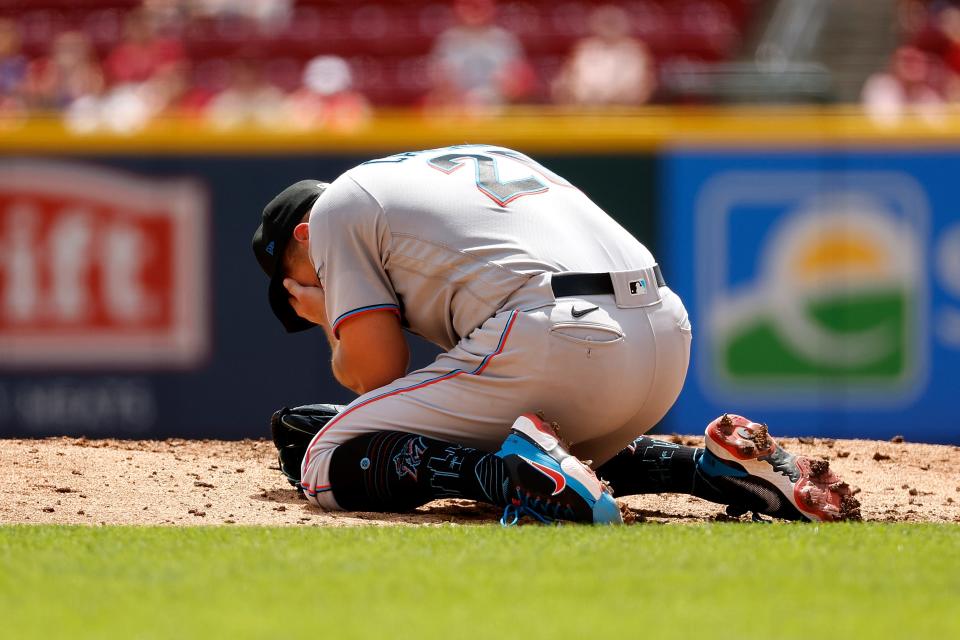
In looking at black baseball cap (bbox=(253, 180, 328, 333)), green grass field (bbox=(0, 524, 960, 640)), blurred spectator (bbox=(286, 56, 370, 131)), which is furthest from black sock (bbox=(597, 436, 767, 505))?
blurred spectator (bbox=(286, 56, 370, 131))

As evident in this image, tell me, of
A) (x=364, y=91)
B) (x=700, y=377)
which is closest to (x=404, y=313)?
(x=700, y=377)

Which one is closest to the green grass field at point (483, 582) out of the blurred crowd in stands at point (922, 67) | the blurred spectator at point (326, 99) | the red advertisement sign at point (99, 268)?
the red advertisement sign at point (99, 268)

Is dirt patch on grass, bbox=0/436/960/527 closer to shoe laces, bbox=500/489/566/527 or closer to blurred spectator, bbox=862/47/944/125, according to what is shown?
shoe laces, bbox=500/489/566/527

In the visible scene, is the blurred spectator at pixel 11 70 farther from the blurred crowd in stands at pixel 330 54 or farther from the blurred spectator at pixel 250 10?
the blurred spectator at pixel 250 10

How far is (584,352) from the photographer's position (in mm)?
4031

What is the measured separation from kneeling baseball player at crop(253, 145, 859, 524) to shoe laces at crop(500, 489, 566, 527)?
11 mm

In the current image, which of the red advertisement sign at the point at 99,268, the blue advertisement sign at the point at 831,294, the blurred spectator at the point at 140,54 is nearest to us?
the blue advertisement sign at the point at 831,294

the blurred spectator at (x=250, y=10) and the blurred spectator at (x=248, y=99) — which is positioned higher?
the blurred spectator at (x=250, y=10)

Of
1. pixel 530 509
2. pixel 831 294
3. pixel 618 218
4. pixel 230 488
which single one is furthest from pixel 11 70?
pixel 530 509

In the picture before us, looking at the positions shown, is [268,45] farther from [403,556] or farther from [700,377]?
[403,556]

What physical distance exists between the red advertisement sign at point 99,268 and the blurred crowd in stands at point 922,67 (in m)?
4.34

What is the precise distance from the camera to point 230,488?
4797 millimetres

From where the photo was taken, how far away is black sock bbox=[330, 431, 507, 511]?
399cm

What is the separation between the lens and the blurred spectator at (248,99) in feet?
32.6
